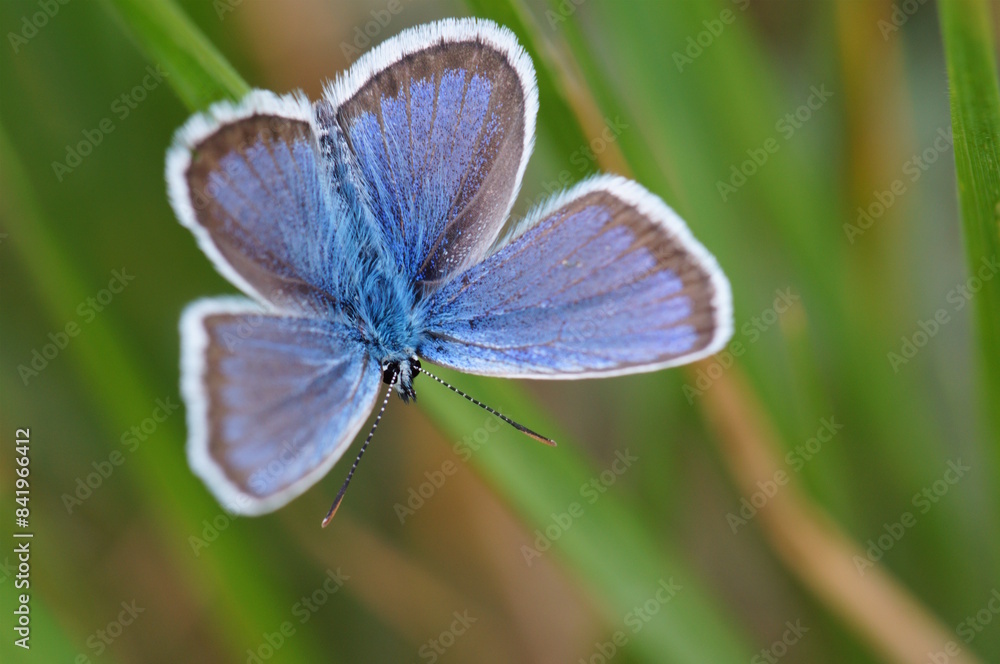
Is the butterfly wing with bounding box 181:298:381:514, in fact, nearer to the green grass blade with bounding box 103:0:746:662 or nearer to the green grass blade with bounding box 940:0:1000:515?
the green grass blade with bounding box 103:0:746:662

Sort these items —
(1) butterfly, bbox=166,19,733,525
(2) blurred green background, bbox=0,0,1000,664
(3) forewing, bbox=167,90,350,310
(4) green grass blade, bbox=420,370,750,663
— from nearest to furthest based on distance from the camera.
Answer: (1) butterfly, bbox=166,19,733,525 → (3) forewing, bbox=167,90,350,310 → (4) green grass blade, bbox=420,370,750,663 → (2) blurred green background, bbox=0,0,1000,664

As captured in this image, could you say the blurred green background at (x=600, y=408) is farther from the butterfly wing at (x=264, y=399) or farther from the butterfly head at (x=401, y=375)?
the butterfly wing at (x=264, y=399)

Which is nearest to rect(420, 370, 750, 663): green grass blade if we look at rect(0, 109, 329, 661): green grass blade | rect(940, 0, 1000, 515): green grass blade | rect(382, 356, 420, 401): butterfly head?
rect(382, 356, 420, 401): butterfly head

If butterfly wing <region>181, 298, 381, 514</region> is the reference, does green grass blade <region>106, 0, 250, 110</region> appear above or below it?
above

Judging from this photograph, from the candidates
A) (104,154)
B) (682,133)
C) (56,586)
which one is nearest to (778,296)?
(682,133)

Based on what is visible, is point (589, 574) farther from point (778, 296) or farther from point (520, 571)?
point (778, 296)

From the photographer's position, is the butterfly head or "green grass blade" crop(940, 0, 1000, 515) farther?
the butterfly head
